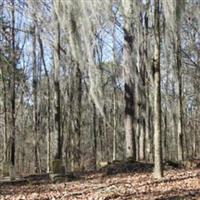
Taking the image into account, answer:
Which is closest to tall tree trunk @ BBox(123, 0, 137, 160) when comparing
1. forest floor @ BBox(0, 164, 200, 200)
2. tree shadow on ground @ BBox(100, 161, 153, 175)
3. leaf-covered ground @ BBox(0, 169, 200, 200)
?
tree shadow on ground @ BBox(100, 161, 153, 175)

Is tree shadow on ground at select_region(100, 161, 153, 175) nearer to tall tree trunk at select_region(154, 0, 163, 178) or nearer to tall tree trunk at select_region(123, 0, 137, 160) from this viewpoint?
tall tree trunk at select_region(123, 0, 137, 160)

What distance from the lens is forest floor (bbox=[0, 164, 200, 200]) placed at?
28.6 ft

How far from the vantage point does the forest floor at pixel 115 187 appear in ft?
28.6

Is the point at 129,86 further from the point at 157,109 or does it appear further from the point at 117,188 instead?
the point at 117,188

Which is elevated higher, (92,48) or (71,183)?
(92,48)

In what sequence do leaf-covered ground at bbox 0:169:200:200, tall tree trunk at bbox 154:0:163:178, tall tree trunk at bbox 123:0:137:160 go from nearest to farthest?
leaf-covered ground at bbox 0:169:200:200
tall tree trunk at bbox 154:0:163:178
tall tree trunk at bbox 123:0:137:160

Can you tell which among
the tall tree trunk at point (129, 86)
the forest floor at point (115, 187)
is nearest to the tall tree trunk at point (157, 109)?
the forest floor at point (115, 187)

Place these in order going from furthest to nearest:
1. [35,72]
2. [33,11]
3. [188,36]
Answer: [35,72] → [188,36] → [33,11]

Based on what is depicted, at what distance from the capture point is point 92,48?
798 cm

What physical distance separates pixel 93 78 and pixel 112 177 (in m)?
4.66

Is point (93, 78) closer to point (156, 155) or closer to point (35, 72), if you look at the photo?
point (156, 155)

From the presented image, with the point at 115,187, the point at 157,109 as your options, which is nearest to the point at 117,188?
the point at 115,187

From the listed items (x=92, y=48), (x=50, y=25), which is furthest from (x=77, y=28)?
(x=50, y=25)

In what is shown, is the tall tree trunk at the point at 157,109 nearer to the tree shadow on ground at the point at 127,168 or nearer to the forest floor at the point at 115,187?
the forest floor at the point at 115,187
